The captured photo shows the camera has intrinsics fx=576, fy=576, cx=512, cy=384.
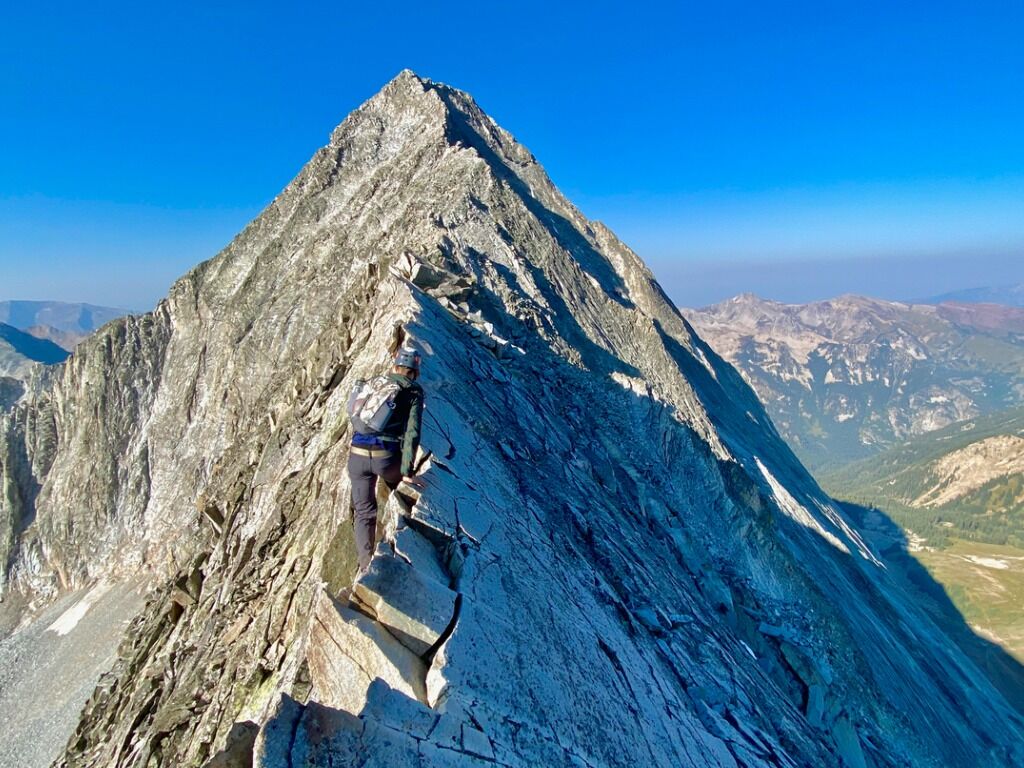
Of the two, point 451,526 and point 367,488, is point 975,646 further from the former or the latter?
point 367,488

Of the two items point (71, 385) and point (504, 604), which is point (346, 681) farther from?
point (71, 385)

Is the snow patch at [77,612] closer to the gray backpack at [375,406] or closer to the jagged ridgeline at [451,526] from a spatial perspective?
the jagged ridgeline at [451,526]

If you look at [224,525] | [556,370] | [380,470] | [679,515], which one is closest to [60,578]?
[224,525]

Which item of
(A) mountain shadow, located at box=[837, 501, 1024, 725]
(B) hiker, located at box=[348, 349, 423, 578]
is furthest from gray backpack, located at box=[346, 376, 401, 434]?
(A) mountain shadow, located at box=[837, 501, 1024, 725]

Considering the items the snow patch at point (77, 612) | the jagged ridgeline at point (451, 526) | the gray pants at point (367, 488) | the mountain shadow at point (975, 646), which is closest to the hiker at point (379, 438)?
the gray pants at point (367, 488)

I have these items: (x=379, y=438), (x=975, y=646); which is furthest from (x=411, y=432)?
(x=975, y=646)
